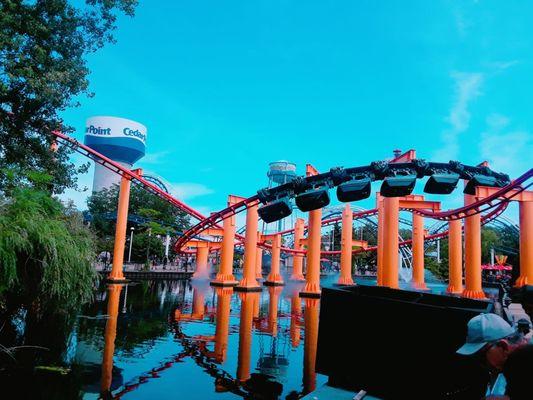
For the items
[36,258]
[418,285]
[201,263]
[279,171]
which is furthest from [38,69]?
[279,171]

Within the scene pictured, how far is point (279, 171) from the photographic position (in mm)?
69500

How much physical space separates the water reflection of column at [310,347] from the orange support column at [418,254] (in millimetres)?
12479

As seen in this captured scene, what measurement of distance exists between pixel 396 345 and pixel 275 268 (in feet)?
103

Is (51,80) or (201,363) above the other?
(51,80)

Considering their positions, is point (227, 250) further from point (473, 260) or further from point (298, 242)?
point (473, 260)

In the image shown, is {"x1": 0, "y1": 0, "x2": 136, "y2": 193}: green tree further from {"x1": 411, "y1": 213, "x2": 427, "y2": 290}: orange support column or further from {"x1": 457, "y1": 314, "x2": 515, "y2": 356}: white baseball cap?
{"x1": 411, "y1": 213, "x2": 427, "y2": 290}: orange support column

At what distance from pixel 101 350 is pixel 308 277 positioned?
16.1 metres

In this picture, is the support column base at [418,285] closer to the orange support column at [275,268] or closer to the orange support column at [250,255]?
the orange support column at [250,255]

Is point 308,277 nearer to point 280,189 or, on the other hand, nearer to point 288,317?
point 288,317

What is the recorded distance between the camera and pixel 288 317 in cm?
1475

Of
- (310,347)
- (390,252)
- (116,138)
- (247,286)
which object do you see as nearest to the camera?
(310,347)

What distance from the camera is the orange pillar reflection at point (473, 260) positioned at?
20.8 metres

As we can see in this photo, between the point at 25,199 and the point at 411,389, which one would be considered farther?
the point at 25,199

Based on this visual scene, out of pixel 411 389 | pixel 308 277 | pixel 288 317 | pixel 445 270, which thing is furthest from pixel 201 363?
pixel 445 270
